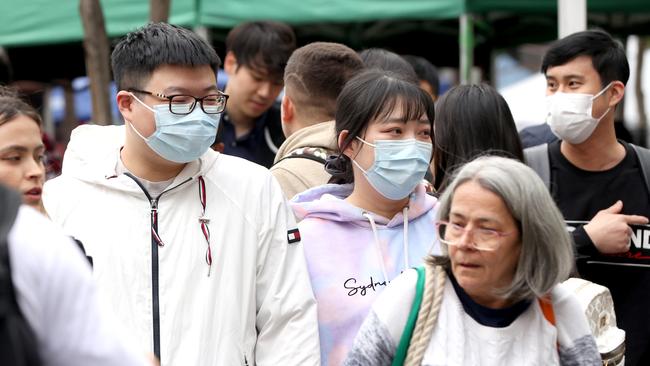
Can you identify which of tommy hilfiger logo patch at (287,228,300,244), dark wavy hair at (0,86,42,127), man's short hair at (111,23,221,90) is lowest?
tommy hilfiger logo patch at (287,228,300,244)

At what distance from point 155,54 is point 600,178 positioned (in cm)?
215

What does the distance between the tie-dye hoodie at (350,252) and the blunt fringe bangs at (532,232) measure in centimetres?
66

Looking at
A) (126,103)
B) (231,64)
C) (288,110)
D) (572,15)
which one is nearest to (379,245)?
(126,103)

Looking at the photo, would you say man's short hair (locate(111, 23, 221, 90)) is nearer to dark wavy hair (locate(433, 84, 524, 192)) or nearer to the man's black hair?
dark wavy hair (locate(433, 84, 524, 192))

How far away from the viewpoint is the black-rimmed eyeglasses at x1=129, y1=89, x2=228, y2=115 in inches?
139

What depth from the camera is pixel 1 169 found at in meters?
3.69

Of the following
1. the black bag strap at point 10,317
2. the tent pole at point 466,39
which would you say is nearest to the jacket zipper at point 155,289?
the black bag strap at point 10,317

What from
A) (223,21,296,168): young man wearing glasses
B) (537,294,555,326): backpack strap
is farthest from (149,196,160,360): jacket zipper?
(223,21,296,168): young man wearing glasses

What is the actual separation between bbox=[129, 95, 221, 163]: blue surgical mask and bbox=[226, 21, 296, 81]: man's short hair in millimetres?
2523

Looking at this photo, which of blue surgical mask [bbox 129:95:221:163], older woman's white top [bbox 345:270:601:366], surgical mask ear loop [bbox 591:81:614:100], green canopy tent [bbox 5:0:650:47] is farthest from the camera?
green canopy tent [bbox 5:0:650:47]

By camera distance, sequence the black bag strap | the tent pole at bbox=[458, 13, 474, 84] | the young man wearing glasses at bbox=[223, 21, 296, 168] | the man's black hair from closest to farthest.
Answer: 1. the black bag strap
2. the man's black hair
3. the young man wearing glasses at bbox=[223, 21, 296, 168]
4. the tent pole at bbox=[458, 13, 474, 84]

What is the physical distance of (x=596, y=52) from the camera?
194 inches

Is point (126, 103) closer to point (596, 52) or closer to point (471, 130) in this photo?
point (471, 130)

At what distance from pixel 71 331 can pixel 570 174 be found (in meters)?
3.35
